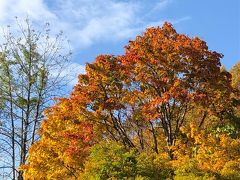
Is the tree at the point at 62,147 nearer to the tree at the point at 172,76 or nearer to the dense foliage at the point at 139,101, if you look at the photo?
the dense foliage at the point at 139,101

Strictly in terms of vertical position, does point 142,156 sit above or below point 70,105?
below

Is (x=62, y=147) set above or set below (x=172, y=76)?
below

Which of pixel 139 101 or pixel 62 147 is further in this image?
pixel 139 101

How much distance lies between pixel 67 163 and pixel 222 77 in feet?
26.9

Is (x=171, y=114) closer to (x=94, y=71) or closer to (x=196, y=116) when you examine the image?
(x=94, y=71)

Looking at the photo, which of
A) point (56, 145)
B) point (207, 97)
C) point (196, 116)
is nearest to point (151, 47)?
point (207, 97)

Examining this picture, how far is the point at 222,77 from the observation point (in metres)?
24.2

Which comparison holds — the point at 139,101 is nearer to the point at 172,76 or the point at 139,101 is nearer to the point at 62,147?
the point at 172,76

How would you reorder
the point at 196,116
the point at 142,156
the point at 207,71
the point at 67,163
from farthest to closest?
the point at 196,116, the point at 207,71, the point at 67,163, the point at 142,156

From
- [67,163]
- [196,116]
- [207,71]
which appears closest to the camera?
[67,163]

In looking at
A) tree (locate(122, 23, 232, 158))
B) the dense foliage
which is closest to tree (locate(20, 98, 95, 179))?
the dense foliage

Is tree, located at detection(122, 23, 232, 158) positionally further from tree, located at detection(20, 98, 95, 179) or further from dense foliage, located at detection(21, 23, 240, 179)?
tree, located at detection(20, 98, 95, 179)

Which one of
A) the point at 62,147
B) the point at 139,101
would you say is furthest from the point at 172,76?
the point at 62,147

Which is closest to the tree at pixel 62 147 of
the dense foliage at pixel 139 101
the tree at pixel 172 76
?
the dense foliage at pixel 139 101
